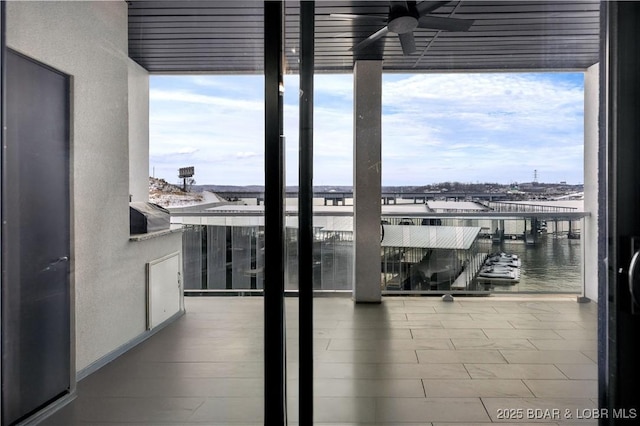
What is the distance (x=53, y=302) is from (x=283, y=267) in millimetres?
1107

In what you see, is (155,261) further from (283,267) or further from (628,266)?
(628,266)

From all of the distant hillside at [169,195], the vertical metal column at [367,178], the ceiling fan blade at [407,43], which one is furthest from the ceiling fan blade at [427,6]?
the distant hillside at [169,195]

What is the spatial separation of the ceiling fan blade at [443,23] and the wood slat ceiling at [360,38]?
0.12 meters

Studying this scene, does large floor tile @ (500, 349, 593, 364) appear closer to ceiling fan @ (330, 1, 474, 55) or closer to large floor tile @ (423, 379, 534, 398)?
large floor tile @ (423, 379, 534, 398)

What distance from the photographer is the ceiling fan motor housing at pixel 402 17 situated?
2.43 metres

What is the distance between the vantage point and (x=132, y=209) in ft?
5.58

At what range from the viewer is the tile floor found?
1639mm

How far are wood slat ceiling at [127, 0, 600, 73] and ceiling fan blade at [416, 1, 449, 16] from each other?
8.9 inches

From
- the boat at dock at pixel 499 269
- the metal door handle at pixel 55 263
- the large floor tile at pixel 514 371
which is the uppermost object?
the metal door handle at pixel 55 263

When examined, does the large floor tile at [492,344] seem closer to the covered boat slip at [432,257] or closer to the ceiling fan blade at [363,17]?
the covered boat slip at [432,257]

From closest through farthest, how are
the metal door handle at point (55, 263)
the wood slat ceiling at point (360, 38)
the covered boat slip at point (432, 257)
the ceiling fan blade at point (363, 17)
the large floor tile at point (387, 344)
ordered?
the metal door handle at point (55, 263) → the wood slat ceiling at point (360, 38) → the large floor tile at point (387, 344) → the ceiling fan blade at point (363, 17) → the covered boat slip at point (432, 257)

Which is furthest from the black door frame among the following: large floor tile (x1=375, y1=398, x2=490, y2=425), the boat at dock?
Answer: the boat at dock

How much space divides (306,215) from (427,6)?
187 centimetres

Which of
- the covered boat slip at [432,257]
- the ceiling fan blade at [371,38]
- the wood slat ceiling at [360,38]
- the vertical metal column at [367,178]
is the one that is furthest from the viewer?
the covered boat slip at [432,257]
